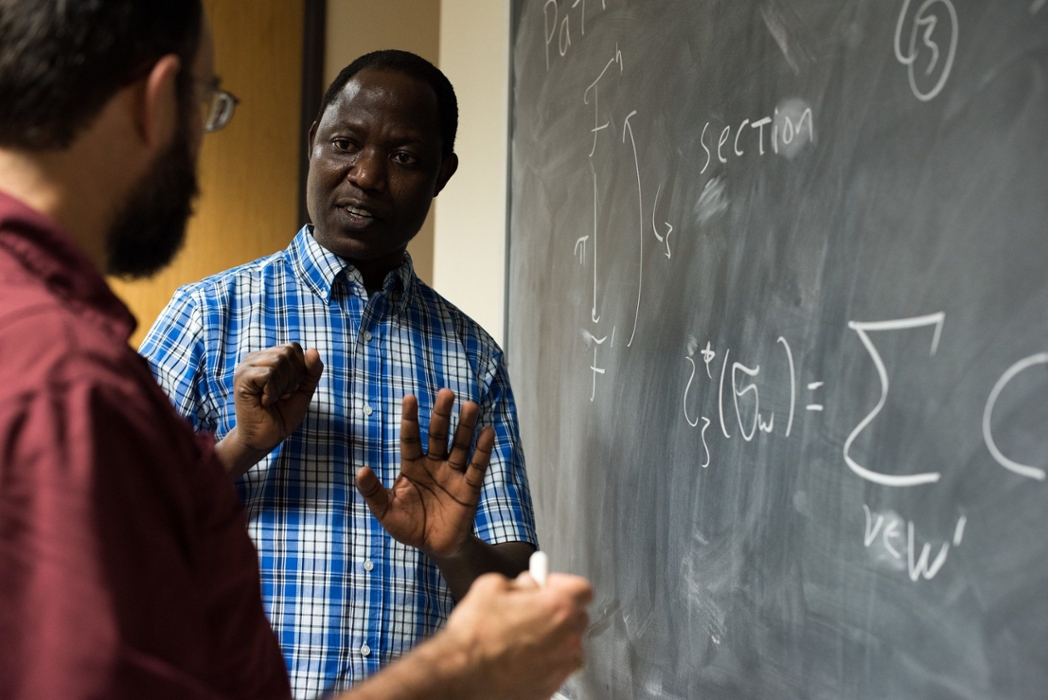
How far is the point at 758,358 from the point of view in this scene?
1261 mm

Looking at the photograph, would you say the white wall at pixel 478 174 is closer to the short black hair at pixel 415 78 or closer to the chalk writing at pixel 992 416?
the short black hair at pixel 415 78

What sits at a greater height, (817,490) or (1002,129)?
(1002,129)

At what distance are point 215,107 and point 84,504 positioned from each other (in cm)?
44

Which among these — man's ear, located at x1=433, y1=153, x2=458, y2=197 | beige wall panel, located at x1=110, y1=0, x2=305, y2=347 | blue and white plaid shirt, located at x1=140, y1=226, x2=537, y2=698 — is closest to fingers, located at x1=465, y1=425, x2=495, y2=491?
blue and white plaid shirt, located at x1=140, y1=226, x2=537, y2=698

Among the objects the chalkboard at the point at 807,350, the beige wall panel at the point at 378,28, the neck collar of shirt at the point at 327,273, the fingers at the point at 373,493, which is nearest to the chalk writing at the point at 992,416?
the chalkboard at the point at 807,350

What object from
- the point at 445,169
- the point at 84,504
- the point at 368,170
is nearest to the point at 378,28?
the point at 445,169

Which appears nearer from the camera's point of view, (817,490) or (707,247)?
(817,490)

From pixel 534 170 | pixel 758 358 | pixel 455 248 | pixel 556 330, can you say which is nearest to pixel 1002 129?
pixel 758 358

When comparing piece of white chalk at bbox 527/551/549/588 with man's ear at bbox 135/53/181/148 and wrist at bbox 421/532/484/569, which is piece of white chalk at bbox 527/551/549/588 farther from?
wrist at bbox 421/532/484/569

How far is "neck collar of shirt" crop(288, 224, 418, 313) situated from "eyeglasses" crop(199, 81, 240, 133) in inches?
25.1

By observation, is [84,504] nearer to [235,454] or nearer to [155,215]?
[155,215]

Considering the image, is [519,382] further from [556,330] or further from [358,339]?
[358,339]

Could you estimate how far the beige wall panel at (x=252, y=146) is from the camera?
302 cm

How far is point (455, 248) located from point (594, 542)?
1.12 meters
